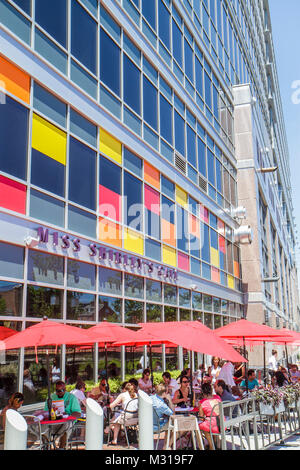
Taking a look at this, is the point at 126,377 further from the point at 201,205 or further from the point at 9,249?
the point at 201,205

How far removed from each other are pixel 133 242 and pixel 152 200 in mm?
2346

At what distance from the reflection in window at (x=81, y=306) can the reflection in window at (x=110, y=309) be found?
1.41 feet

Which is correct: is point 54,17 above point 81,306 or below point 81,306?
above

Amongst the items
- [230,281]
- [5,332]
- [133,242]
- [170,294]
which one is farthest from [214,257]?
[5,332]

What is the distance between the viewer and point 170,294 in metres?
17.7

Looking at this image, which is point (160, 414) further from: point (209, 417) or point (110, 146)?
point (110, 146)

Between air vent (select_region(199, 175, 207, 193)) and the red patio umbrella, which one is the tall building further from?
the red patio umbrella

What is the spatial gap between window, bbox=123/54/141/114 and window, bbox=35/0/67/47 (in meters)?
3.49

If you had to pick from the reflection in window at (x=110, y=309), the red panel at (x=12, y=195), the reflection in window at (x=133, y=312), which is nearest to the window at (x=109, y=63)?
the red panel at (x=12, y=195)

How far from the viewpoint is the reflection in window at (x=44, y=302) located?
33.9ft

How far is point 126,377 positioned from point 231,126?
2076 centimetres

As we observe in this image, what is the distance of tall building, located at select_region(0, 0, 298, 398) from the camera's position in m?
10.4

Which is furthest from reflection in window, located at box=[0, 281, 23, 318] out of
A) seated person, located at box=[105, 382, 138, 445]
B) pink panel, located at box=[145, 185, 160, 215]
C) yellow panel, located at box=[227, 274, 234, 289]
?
yellow panel, located at box=[227, 274, 234, 289]

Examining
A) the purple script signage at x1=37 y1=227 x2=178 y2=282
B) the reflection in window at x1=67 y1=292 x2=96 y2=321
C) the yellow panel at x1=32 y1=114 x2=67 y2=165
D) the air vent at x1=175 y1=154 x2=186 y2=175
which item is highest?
the air vent at x1=175 y1=154 x2=186 y2=175
